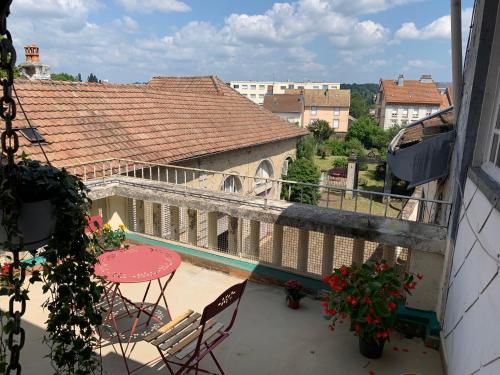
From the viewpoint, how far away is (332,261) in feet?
14.6

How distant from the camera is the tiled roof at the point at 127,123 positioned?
29.7 feet

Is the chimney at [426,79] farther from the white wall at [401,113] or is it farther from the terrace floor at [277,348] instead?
the terrace floor at [277,348]

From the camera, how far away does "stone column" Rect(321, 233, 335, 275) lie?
4367 millimetres

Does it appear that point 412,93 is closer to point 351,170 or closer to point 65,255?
point 351,170

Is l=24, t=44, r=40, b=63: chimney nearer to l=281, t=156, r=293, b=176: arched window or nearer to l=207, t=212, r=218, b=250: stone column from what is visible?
l=281, t=156, r=293, b=176: arched window

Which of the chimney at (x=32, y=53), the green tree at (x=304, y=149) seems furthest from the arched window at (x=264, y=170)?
the chimney at (x=32, y=53)

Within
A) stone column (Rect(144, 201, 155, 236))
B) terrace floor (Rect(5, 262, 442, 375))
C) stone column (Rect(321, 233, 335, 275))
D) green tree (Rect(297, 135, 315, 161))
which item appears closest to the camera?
terrace floor (Rect(5, 262, 442, 375))

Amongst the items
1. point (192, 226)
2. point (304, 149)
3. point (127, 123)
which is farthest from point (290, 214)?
point (304, 149)

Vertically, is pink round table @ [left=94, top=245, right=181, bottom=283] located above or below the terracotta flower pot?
above

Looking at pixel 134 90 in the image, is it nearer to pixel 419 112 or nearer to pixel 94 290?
pixel 94 290

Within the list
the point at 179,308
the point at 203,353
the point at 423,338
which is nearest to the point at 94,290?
the point at 203,353

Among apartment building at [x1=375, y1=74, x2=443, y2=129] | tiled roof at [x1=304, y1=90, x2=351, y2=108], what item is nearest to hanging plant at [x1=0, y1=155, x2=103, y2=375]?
apartment building at [x1=375, y1=74, x2=443, y2=129]

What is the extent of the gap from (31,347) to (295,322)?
2663mm

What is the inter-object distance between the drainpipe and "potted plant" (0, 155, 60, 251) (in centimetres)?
382
